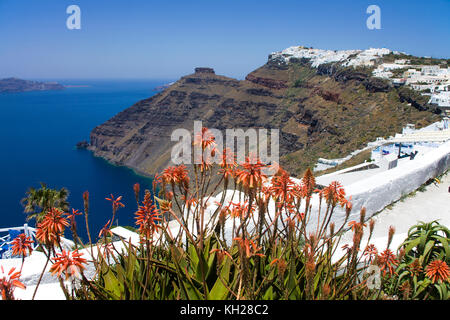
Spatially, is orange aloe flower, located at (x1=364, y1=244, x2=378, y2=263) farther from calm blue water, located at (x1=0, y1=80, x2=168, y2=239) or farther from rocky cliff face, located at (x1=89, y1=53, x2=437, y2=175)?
calm blue water, located at (x1=0, y1=80, x2=168, y2=239)

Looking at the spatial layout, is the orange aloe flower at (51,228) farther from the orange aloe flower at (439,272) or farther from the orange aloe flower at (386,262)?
the orange aloe flower at (439,272)

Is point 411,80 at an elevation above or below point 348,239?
above

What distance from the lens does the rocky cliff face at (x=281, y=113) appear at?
38.5 metres

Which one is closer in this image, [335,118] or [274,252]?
[274,252]

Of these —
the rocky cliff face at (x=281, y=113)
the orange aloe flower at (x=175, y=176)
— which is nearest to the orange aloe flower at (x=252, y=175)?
the orange aloe flower at (x=175, y=176)

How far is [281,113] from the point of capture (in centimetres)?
7062

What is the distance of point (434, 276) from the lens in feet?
7.96

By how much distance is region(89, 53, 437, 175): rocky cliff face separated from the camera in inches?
1517

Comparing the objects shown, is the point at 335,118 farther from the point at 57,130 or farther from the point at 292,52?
the point at 57,130

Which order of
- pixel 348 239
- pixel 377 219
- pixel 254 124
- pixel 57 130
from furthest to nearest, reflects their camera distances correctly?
pixel 57 130 → pixel 254 124 → pixel 377 219 → pixel 348 239

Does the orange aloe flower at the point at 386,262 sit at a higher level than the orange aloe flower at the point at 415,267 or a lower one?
higher

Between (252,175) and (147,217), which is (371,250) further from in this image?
(147,217)
